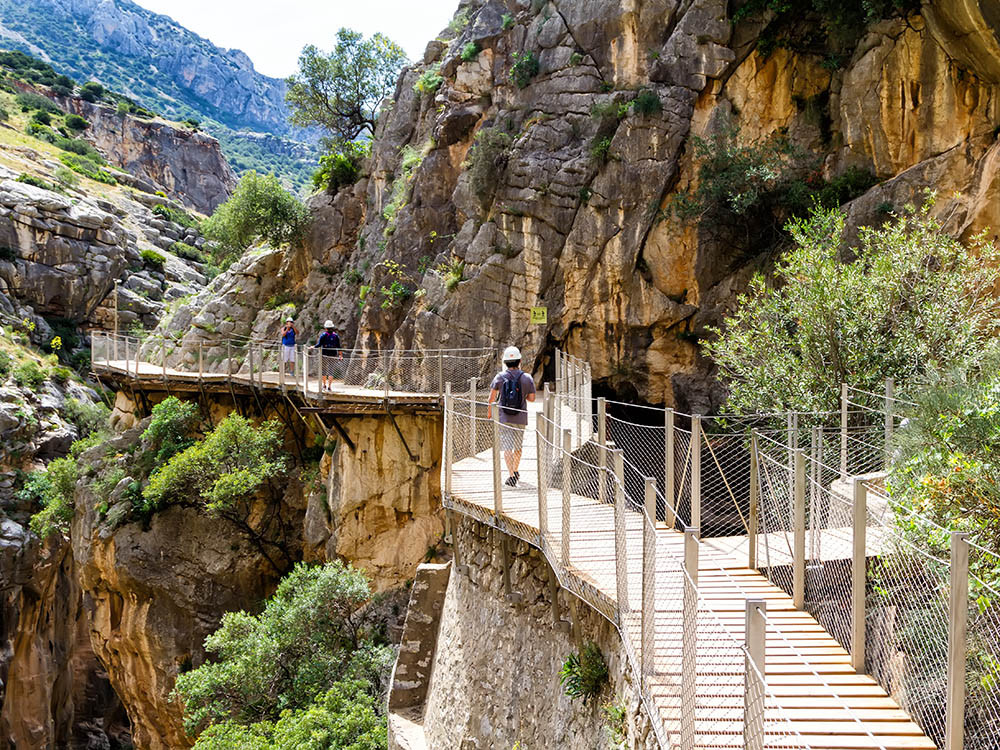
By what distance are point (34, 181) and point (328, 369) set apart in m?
34.7

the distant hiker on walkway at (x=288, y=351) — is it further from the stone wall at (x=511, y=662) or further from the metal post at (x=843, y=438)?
the metal post at (x=843, y=438)

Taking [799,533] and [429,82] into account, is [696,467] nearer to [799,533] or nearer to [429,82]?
[799,533]

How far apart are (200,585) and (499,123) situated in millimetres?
15371

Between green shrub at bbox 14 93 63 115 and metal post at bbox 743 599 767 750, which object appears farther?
green shrub at bbox 14 93 63 115

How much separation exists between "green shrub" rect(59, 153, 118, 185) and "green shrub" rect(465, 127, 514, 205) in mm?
47357

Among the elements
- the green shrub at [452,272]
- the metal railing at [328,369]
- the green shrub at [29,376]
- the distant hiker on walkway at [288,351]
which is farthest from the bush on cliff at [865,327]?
the green shrub at [29,376]

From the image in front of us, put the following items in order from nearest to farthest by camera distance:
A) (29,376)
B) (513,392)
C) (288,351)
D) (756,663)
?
(756,663) < (513,392) < (288,351) < (29,376)

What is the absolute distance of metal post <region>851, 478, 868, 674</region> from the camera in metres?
4.66

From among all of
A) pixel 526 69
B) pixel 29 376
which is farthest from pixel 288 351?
pixel 29 376

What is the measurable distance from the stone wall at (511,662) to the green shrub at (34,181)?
43.2 meters

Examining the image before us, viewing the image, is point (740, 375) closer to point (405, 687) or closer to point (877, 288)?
point (877, 288)

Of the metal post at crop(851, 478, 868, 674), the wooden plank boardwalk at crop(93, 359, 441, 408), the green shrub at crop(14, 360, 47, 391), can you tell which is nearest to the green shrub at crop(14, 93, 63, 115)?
the green shrub at crop(14, 360, 47, 391)

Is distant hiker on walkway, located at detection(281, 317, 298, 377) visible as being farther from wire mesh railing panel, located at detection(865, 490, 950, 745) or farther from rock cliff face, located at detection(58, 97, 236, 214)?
rock cliff face, located at detection(58, 97, 236, 214)

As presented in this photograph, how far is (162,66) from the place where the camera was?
134625mm
